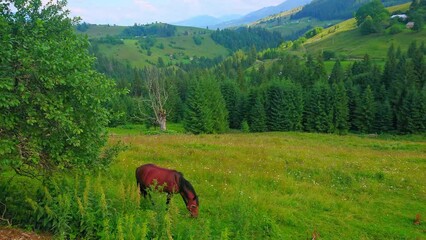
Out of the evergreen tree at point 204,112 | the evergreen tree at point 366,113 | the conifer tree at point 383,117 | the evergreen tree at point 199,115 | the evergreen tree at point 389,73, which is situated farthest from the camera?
the evergreen tree at point 389,73

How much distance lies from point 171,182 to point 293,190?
7695mm

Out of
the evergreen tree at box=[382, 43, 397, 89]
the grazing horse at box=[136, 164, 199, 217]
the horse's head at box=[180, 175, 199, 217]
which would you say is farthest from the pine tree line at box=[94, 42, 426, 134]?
the horse's head at box=[180, 175, 199, 217]

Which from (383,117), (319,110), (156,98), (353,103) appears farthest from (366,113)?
(156,98)

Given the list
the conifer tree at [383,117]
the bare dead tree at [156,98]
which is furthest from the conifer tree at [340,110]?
the bare dead tree at [156,98]

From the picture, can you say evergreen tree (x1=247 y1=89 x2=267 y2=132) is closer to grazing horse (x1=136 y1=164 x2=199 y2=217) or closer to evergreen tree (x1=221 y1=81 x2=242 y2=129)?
evergreen tree (x1=221 y1=81 x2=242 y2=129)

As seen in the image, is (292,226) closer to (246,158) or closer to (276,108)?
(246,158)

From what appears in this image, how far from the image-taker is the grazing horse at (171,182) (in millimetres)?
13414

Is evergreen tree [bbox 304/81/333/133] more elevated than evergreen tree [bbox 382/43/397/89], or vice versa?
evergreen tree [bbox 382/43/397/89]

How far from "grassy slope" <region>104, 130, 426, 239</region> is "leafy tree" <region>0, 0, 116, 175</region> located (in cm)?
432

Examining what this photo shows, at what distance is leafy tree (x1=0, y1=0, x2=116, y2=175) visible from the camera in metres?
9.02

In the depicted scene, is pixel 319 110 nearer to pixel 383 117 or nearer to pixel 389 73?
pixel 383 117

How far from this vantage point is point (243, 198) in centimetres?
1419

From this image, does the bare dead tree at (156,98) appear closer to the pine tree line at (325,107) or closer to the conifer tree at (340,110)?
the pine tree line at (325,107)

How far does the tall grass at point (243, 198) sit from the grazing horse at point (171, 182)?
21.6 inches
